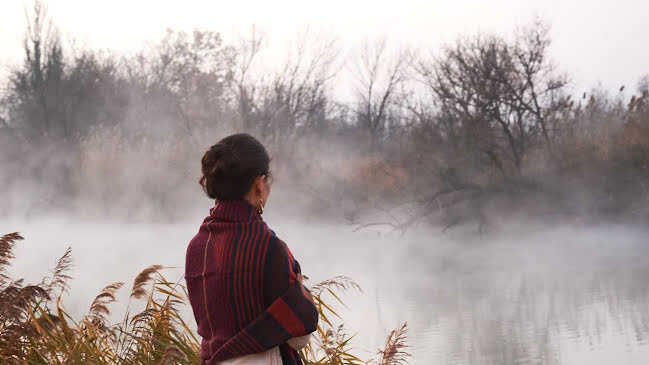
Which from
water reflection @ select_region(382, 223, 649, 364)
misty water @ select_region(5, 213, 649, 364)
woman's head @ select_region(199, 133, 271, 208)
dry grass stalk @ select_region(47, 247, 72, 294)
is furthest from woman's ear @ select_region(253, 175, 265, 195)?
water reflection @ select_region(382, 223, 649, 364)

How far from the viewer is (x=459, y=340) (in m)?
7.45

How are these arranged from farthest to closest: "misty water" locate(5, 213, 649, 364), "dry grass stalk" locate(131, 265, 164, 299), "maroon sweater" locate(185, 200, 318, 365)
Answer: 1. "misty water" locate(5, 213, 649, 364)
2. "dry grass stalk" locate(131, 265, 164, 299)
3. "maroon sweater" locate(185, 200, 318, 365)

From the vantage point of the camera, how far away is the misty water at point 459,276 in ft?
23.6

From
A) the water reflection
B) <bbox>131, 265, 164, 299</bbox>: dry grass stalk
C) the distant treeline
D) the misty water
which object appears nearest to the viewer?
<bbox>131, 265, 164, 299</bbox>: dry grass stalk

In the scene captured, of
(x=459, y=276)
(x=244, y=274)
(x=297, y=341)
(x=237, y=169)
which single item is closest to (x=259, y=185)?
(x=237, y=169)

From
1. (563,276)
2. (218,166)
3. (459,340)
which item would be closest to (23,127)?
(563,276)

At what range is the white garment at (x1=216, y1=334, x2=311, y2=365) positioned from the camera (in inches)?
89.1

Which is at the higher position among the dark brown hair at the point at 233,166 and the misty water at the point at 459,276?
the dark brown hair at the point at 233,166

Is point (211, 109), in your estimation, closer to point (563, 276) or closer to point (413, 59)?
point (413, 59)

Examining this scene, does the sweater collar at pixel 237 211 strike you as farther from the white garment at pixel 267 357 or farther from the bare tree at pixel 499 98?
the bare tree at pixel 499 98

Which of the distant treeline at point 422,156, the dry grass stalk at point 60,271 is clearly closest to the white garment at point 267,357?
the dry grass stalk at point 60,271

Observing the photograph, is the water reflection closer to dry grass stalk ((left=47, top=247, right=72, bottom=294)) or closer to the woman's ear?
dry grass stalk ((left=47, top=247, right=72, bottom=294))

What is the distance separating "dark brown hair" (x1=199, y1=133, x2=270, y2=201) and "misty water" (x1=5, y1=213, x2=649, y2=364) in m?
2.01

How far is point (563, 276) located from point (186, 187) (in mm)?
9274
